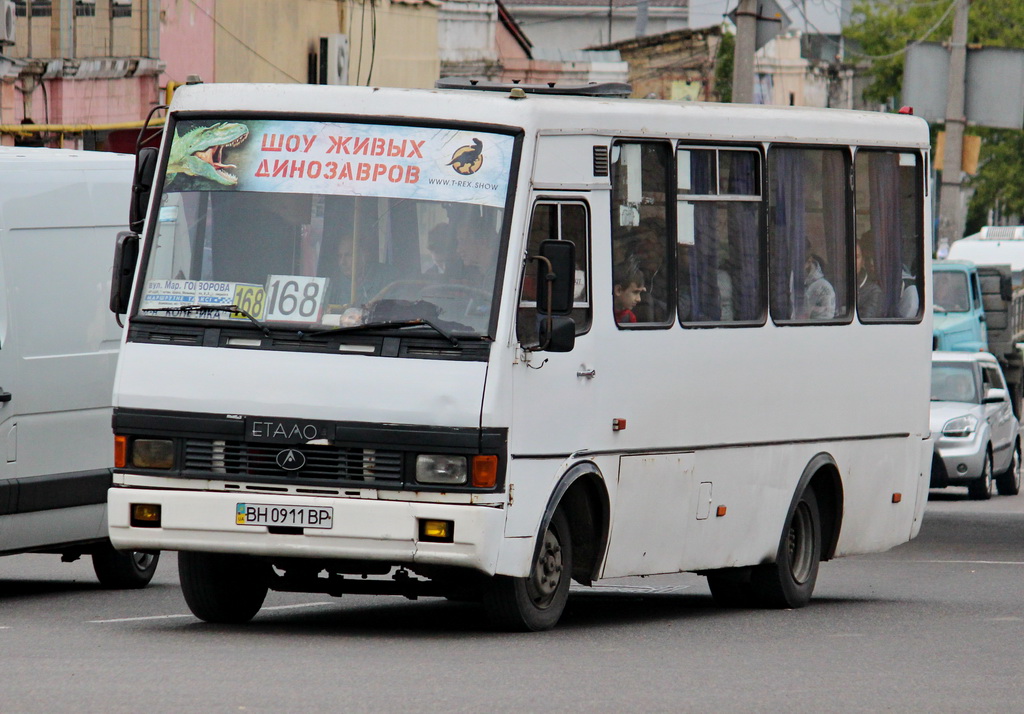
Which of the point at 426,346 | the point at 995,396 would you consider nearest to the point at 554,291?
the point at 426,346

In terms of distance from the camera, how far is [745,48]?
1029 inches

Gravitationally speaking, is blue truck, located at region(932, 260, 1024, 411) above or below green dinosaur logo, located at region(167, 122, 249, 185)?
below

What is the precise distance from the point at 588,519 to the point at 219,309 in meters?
2.12

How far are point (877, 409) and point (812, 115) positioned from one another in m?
1.87

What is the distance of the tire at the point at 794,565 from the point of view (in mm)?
12633

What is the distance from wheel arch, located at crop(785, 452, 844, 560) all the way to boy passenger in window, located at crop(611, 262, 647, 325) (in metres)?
2.19

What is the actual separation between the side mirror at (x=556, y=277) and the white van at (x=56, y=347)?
11.8 ft

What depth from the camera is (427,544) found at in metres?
9.59

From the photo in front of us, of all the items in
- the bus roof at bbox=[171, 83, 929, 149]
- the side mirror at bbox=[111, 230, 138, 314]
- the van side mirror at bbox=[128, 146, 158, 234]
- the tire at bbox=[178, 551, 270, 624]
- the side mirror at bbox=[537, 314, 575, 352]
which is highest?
the bus roof at bbox=[171, 83, 929, 149]

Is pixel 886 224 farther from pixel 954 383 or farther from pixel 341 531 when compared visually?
pixel 954 383

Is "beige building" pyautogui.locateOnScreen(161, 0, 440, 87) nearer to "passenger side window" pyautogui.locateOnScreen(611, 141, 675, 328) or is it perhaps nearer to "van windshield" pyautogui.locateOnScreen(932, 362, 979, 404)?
"van windshield" pyautogui.locateOnScreen(932, 362, 979, 404)

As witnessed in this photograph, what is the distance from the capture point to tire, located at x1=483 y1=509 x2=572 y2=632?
10086mm

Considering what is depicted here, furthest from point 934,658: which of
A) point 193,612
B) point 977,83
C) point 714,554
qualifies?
point 977,83

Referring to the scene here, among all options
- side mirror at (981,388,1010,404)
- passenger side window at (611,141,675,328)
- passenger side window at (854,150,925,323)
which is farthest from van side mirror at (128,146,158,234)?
side mirror at (981,388,1010,404)
